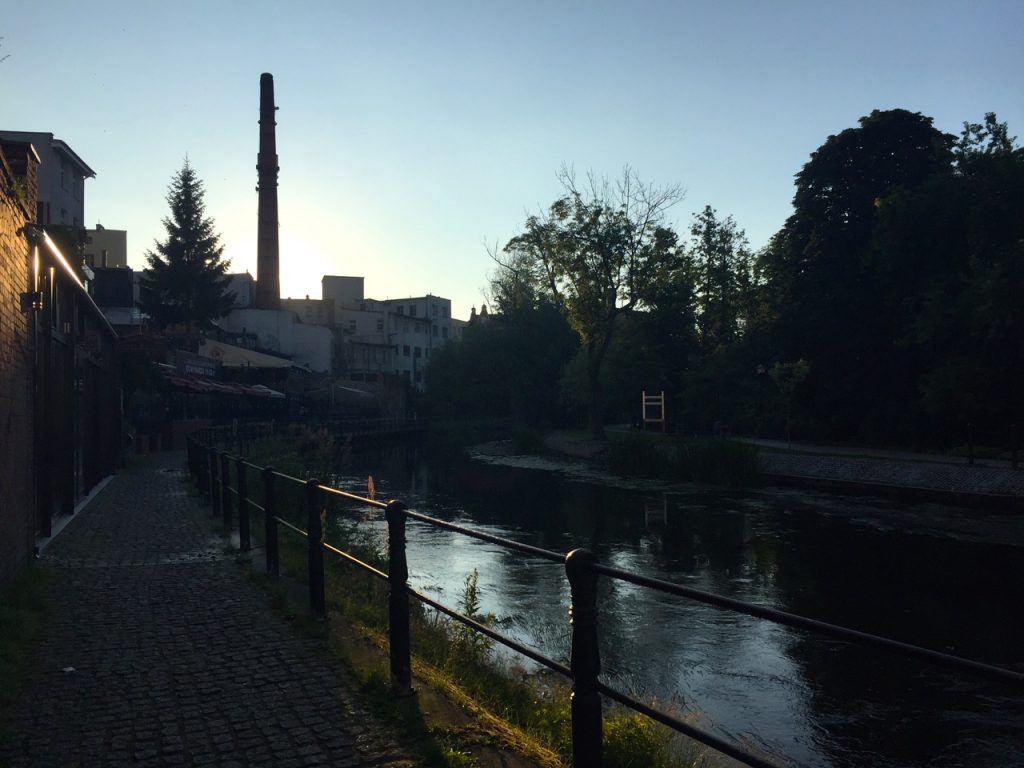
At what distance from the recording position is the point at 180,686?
5797 millimetres

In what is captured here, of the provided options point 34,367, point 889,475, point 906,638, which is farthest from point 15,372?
point 889,475

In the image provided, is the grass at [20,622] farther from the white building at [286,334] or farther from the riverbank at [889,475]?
the white building at [286,334]

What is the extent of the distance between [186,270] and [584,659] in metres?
56.7

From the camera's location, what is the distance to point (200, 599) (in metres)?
8.52

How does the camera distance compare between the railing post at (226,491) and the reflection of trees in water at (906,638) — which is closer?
the reflection of trees in water at (906,638)

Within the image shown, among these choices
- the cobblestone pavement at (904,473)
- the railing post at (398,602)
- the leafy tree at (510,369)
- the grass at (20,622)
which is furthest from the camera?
the leafy tree at (510,369)

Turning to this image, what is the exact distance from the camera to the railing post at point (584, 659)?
3693mm

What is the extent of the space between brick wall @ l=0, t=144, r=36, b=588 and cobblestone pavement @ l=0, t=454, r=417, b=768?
0.68 meters

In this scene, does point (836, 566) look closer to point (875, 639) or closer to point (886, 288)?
point (875, 639)

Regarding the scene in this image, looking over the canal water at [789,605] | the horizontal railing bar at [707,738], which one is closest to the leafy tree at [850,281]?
the canal water at [789,605]

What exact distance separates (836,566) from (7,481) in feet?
39.8

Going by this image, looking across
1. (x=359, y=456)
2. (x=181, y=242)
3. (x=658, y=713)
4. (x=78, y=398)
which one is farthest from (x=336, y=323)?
(x=658, y=713)

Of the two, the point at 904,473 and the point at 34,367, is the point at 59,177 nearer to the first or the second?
the point at 34,367

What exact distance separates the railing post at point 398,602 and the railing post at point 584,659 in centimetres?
188
